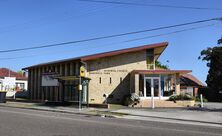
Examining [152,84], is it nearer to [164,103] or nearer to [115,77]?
[164,103]

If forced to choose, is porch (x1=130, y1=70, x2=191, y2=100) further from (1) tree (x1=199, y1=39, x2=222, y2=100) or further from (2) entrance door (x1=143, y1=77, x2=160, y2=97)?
(1) tree (x1=199, y1=39, x2=222, y2=100)

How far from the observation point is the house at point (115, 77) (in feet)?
110

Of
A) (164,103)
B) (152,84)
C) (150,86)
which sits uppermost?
(152,84)

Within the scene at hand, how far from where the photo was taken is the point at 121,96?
35.1 m

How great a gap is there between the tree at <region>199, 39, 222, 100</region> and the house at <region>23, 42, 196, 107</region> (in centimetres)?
1864

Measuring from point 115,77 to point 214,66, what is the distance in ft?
78.3

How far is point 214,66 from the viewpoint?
5378cm

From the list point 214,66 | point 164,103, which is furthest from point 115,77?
point 214,66

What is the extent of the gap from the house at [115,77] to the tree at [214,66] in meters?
18.6

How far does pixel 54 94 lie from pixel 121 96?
7.14m

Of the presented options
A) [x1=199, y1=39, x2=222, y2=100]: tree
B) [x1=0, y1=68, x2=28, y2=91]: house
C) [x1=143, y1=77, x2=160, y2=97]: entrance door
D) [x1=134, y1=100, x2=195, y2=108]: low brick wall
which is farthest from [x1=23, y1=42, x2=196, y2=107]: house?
[x1=199, y1=39, x2=222, y2=100]: tree

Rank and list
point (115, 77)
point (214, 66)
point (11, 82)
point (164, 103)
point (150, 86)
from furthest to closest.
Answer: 1. point (214, 66)
2. point (11, 82)
3. point (115, 77)
4. point (150, 86)
5. point (164, 103)

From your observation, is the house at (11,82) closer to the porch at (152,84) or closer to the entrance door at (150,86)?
the porch at (152,84)

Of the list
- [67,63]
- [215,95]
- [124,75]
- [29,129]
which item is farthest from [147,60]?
[29,129]
